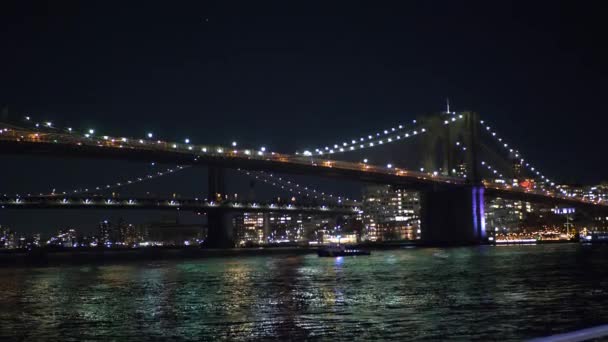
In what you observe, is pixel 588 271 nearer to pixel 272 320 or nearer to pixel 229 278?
pixel 229 278

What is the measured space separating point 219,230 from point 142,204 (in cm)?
1003

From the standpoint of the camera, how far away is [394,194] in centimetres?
13975

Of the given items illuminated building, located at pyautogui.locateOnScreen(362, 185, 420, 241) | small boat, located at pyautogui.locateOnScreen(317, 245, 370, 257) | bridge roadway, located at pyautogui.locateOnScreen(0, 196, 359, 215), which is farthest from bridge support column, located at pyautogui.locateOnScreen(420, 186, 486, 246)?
illuminated building, located at pyautogui.locateOnScreen(362, 185, 420, 241)

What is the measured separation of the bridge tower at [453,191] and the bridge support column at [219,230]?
24081 millimetres

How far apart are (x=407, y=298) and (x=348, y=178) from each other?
51910mm

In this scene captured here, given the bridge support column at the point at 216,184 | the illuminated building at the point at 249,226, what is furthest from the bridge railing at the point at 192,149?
the illuminated building at the point at 249,226

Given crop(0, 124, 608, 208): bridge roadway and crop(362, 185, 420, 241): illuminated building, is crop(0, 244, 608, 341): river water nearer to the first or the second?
crop(0, 124, 608, 208): bridge roadway

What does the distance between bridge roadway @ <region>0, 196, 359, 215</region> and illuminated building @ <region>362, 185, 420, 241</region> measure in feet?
112

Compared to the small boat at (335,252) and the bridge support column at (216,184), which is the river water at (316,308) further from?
the bridge support column at (216,184)

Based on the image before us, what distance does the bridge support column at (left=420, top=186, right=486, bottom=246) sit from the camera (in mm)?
72812

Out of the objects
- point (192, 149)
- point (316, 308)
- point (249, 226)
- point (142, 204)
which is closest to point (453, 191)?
point (192, 149)

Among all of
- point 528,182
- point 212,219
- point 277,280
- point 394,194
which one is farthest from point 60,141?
point 394,194

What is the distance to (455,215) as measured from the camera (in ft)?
240

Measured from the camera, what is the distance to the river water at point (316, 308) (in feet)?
48.8
